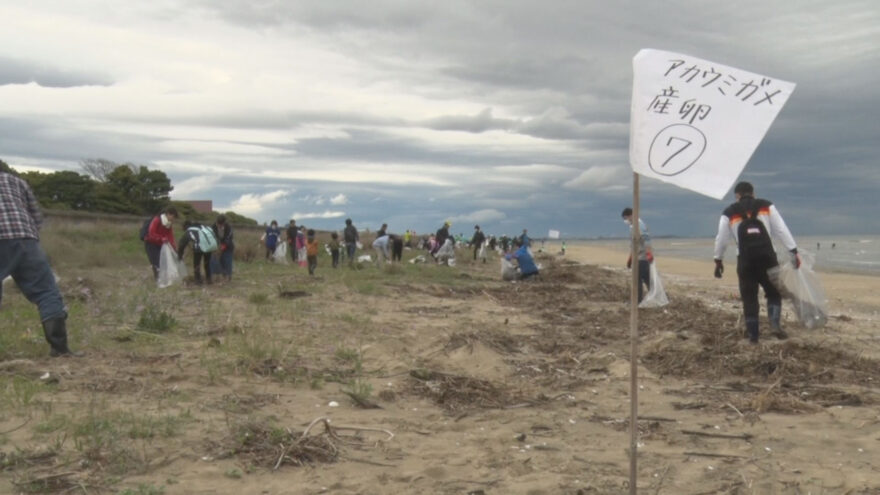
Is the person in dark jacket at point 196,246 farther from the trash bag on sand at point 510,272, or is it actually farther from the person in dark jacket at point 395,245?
the person in dark jacket at point 395,245

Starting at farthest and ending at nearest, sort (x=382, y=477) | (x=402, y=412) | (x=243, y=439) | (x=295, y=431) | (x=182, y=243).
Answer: (x=182, y=243) → (x=402, y=412) → (x=295, y=431) → (x=243, y=439) → (x=382, y=477)

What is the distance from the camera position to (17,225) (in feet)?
19.6

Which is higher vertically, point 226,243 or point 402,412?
point 226,243

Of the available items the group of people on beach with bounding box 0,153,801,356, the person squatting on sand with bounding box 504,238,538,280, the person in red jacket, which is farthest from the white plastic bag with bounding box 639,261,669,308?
the person in red jacket

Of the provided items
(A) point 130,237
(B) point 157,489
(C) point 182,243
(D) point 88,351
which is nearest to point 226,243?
(C) point 182,243

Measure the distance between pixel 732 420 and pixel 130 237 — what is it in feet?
83.0

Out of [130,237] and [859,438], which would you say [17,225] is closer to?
[859,438]

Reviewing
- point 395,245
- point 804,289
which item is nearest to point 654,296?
point 804,289

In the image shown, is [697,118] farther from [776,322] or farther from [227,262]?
[227,262]

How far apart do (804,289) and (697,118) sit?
616cm

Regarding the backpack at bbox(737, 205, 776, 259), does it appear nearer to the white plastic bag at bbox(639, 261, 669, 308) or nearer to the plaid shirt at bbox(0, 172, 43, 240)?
the white plastic bag at bbox(639, 261, 669, 308)

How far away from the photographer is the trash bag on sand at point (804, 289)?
8.34 meters

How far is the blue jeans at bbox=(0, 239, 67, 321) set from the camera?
19.5 feet

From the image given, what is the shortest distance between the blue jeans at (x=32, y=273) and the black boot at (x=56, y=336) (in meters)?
0.05
